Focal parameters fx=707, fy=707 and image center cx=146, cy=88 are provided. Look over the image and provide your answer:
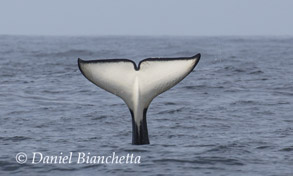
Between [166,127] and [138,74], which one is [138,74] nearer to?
[138,74]

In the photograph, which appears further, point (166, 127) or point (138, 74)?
point (166, 127)

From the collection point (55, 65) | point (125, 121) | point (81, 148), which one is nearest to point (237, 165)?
point (81, 148)

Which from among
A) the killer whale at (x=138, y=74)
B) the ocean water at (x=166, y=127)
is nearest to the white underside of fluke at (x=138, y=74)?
the killer whale at (x=138, y=74)

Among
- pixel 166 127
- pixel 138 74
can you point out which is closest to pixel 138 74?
pixel 138 74

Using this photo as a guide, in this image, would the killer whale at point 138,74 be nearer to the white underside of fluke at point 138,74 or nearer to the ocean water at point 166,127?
the white underside of fluke at point 138,74

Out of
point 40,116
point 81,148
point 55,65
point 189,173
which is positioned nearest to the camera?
point 189,173

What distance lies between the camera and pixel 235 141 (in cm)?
1335

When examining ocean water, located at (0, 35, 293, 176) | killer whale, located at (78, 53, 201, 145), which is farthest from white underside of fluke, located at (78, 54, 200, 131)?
ocean water, located at (0, 35, 293, 176)

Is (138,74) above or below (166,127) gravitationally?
above

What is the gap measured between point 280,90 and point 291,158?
39.3ft

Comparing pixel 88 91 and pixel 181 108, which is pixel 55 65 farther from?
pixel 181 108

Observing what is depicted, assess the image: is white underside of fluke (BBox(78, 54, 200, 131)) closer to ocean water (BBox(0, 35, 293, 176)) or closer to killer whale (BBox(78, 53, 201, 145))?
killer whale (BBox(78, 53, 201, 145))

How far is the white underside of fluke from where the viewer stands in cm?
1031

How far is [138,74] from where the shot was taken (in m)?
10.5
